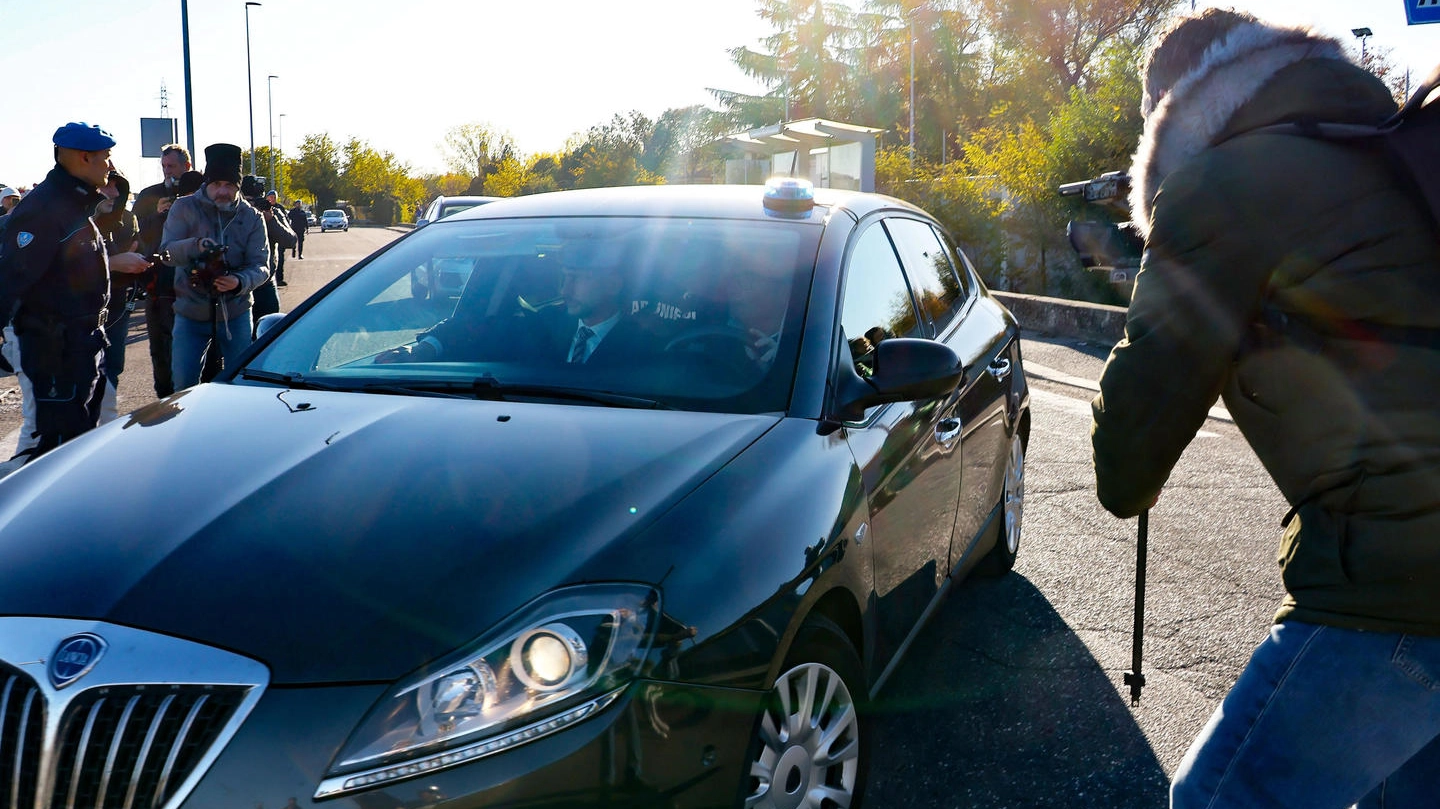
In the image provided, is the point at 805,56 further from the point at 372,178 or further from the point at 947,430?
the point at 947,430

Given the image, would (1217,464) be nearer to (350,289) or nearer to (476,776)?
(350,289)

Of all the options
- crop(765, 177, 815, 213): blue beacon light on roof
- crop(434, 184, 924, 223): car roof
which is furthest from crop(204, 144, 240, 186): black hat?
crop(765, 177, 815, 213): blue beacon light on roof

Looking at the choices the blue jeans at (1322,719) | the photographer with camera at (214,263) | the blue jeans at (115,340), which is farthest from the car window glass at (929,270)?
the blue jeans at (115,340)

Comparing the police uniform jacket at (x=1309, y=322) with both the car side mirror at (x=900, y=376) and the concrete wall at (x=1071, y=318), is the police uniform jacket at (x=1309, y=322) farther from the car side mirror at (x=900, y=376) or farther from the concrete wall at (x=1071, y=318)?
the concrete wall at (x=1071, y=318)

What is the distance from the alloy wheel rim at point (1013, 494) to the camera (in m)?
4.64

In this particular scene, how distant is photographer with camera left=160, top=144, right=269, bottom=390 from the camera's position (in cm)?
661

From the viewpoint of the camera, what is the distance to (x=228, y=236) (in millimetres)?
7086

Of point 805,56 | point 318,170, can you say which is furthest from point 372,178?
point 805,56

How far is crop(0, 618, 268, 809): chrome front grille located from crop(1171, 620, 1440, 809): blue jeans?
1438 millimetres

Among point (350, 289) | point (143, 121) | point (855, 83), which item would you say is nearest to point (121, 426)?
point (350, 289)

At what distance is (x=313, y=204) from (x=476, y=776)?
114 m

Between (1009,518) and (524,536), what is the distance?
9.81 feet

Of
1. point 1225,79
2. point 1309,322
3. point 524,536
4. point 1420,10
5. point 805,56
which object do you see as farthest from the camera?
point 805,56

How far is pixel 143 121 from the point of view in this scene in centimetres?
2834
